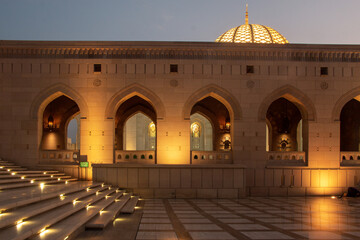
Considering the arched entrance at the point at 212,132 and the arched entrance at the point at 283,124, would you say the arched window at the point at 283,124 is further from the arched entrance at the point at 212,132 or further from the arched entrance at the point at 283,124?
the arched entrance at the point at 212,132

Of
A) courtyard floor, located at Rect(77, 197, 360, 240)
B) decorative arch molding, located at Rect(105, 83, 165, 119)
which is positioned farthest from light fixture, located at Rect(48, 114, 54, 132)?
courtyard floor, located at Rect(77, 197, 360, 240)

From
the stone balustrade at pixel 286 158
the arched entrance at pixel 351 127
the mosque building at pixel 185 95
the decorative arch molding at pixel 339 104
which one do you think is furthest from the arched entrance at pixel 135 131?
the arched entrance at pixel 351 127

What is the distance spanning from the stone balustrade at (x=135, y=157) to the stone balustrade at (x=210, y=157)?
84.6 inches

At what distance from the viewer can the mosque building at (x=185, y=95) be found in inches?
773

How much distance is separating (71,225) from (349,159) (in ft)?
56.4

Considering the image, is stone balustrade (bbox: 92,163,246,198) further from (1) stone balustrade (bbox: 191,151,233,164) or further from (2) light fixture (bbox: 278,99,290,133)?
(2) light fixture (bbox: 278,99,290,133)

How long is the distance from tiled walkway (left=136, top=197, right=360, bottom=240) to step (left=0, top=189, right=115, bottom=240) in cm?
173

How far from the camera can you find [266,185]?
65.8ft

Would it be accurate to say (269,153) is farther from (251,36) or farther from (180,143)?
(251,36)

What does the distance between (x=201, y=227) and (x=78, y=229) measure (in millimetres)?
3142

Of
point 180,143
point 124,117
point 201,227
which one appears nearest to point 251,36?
point 124,117

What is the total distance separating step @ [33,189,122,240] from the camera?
7.03 m

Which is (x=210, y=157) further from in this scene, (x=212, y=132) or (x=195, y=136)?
(x=195, y=136)

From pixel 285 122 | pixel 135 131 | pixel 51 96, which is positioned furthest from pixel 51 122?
pixel 135 131
